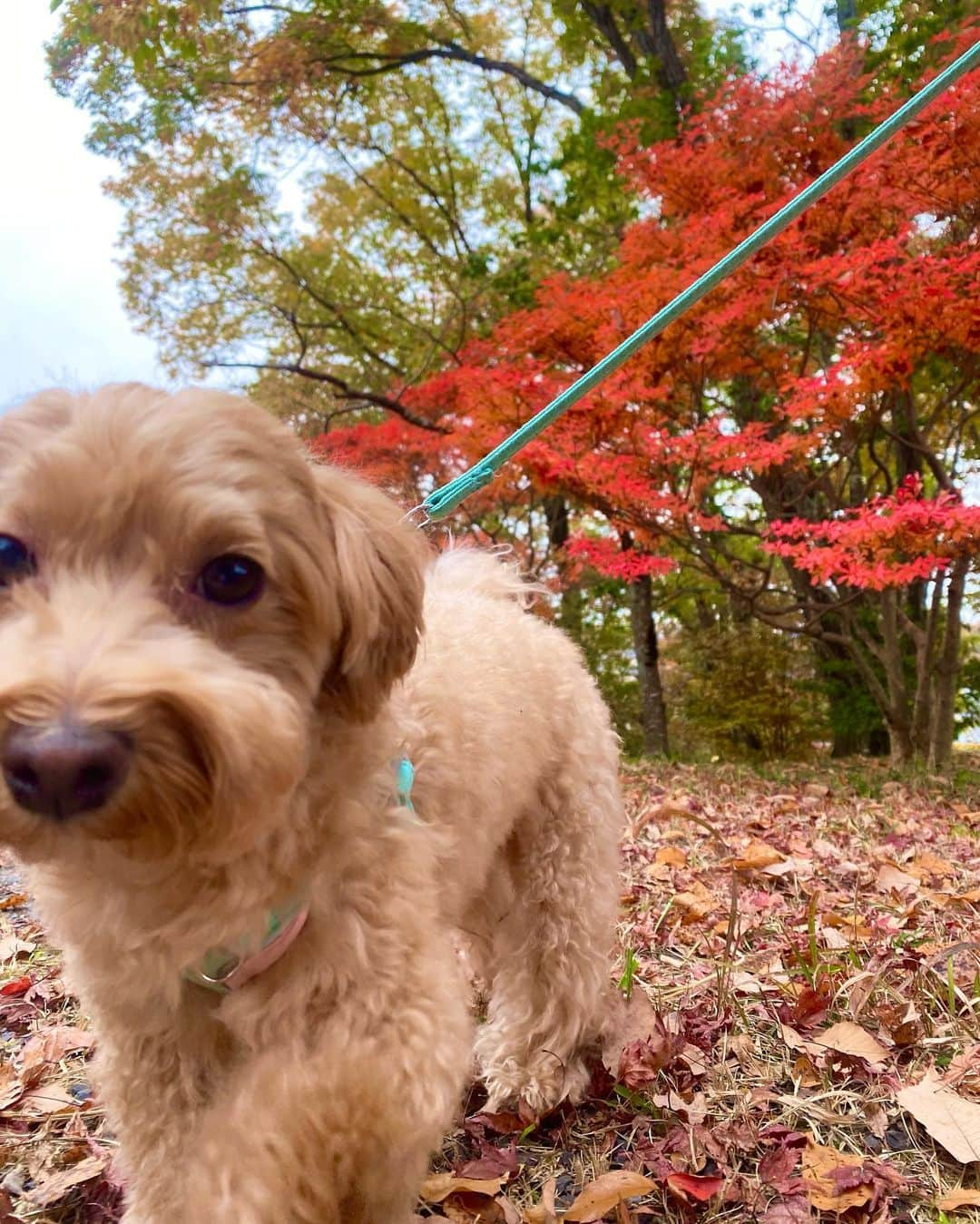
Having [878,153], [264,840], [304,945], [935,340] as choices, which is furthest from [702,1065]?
[878,153]

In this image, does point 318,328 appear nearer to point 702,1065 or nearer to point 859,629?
point 859,629

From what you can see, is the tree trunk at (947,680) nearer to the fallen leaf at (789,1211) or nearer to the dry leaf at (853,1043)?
the dry leaf at (853,1043)

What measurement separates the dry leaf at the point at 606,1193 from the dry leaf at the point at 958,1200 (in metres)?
0.56

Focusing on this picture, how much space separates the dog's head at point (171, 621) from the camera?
1.28m

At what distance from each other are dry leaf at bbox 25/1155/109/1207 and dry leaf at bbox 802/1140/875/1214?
157 cm

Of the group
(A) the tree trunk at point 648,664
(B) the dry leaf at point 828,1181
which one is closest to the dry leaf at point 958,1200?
(B) the dry leaf at point 828,1181

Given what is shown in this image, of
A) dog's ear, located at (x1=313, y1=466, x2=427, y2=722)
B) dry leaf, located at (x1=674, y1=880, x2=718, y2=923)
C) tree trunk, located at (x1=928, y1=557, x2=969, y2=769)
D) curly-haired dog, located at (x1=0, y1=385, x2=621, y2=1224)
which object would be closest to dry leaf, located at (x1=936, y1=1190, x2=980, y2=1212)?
curly-haired dog, located at (x1=0, y1=385, x2=621, y2=1224)

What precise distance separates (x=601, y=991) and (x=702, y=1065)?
415mm

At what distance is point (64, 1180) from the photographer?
2.11m

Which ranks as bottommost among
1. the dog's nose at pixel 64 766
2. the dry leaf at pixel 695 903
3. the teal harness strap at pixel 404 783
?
the dry leaf at pixel 695 903

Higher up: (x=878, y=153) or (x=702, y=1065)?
(x=878, y=153)

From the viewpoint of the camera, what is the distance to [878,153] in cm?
621

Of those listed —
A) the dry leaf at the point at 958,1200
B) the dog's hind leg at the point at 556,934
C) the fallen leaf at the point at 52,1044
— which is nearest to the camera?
the dry leaf at the point at 958,1200

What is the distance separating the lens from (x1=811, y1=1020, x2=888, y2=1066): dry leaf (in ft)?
7.75
